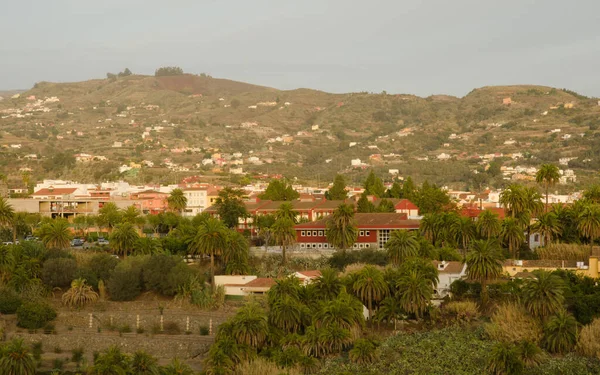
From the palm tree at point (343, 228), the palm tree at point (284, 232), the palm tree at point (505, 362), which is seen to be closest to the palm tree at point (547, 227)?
the palm tree at point (343, 228)

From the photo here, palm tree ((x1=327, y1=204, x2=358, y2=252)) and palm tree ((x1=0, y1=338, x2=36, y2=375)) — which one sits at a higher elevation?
palm tree ((x1=327, y1=204, x2=358, y2=252))

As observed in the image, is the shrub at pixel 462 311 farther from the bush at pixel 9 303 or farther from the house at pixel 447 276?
the bush at pixel 9 303

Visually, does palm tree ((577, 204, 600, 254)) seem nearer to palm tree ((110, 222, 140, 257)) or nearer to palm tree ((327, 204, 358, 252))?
palm tree ((327, 204, 358, 252))

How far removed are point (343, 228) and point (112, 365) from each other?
88.1 ft

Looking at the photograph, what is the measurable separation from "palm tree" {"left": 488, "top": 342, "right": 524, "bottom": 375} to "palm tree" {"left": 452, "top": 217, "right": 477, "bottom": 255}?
19.0 m

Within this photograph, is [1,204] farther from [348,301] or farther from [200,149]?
[200,149]

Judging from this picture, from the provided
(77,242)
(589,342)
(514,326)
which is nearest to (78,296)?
(77,242)

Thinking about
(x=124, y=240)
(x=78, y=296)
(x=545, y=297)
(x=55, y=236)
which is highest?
(x=55, y=236)

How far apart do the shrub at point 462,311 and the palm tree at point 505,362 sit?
6832mm

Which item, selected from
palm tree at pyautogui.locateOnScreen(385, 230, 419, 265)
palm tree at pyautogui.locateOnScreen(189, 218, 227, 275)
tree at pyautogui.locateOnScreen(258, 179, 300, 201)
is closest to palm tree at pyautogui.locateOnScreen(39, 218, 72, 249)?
palm tree at pyautogui.locateOnScreen(189, 218, 227, 275)

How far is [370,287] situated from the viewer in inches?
1718

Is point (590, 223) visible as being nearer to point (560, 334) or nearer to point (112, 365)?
point (560, 334)

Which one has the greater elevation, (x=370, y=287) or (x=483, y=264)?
(x=483, y=264)

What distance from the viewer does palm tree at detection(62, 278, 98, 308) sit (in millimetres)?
47469
